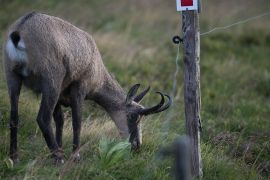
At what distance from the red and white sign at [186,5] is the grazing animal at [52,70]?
1588 millimetres

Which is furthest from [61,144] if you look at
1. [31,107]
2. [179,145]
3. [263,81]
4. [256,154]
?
[263,81]

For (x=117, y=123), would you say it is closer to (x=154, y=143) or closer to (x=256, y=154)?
(x=154, y=143)

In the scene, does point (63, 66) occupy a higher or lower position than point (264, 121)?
higher

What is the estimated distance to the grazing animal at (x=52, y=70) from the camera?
7547 millimetres

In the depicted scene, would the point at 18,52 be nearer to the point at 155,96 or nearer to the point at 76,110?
the point at 76,110

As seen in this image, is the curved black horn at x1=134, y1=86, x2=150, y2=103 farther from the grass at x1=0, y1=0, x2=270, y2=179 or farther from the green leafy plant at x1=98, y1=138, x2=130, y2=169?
the green leafy plant at x1=98, y1=138, x2=130, y2=169

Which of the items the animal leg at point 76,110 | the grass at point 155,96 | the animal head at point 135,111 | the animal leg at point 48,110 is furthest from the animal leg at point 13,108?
the animal head at point 135,111

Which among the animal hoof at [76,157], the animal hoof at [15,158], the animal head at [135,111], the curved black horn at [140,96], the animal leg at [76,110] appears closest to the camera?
the animal hoof at [76,157]

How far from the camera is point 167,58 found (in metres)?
15.1

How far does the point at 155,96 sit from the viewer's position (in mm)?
12055

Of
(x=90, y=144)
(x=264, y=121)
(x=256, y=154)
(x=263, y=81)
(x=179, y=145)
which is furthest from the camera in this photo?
(x=263, y=81)

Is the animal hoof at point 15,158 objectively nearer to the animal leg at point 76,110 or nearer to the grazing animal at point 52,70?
the grazing animal at point 52,70

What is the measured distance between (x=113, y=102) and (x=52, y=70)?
6.68 feet

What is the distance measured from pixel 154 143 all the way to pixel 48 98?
1.80 meters
